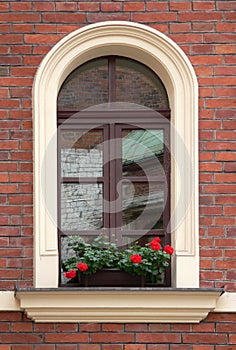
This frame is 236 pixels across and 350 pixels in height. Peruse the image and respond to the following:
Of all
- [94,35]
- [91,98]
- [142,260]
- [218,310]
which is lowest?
[218,310]

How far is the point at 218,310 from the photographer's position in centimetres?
482

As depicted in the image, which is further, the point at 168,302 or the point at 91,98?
the point at 91,98

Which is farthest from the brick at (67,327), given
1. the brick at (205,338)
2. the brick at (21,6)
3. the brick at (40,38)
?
the brick at (21,6)

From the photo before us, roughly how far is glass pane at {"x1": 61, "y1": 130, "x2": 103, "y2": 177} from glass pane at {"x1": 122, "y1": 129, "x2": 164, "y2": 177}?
0.19 metres

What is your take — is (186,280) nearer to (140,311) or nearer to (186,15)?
(140,311)

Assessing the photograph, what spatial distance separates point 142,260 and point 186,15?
173cm

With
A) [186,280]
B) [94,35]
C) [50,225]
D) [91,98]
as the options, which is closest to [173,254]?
[186,280]

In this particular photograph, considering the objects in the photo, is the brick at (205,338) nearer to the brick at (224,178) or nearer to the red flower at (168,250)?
the red flower at (168,250)

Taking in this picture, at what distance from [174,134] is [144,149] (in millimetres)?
265

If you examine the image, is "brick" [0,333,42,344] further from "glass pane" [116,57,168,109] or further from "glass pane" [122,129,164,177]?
"glass pane" [116,57,168,109]

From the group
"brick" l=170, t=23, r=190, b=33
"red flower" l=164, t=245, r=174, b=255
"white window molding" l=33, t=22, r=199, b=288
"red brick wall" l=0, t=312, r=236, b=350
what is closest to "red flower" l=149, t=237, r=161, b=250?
"red flower" l=164, t=245, r=174, b=255

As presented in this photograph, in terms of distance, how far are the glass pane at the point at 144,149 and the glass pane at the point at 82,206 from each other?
1.09 ft

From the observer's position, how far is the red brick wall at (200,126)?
4.84 meters

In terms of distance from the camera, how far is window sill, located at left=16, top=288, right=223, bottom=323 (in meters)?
4.68
